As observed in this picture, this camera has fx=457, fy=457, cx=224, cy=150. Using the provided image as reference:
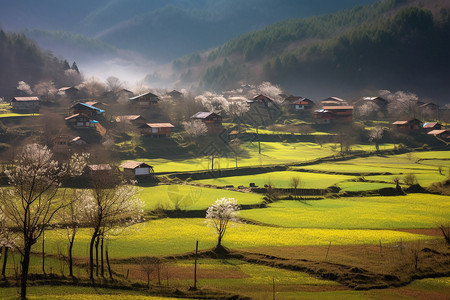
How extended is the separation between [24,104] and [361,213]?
97.7 m

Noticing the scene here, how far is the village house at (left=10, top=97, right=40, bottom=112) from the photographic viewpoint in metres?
121

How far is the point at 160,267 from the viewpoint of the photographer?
38250 millimetres

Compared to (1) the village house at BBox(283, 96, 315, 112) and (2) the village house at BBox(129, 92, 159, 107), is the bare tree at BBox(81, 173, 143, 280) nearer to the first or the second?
(2) the village house at BBox(129, 92, 159, 107)

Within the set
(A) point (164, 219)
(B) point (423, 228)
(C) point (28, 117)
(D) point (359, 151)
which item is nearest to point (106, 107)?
(C) point (28, 117)

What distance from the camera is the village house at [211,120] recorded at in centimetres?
12144

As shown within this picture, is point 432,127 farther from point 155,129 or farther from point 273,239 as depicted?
point 273,239

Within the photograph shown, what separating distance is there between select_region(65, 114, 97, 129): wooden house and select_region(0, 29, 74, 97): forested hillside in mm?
71655

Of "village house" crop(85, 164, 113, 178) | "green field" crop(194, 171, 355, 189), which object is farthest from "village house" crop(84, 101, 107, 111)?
"green field" crop(194, 171, 355, 189)

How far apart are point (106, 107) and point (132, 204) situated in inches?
3374

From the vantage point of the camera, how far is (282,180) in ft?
267

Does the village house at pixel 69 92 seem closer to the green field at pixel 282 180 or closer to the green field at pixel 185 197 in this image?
the green field at pixel 282 180

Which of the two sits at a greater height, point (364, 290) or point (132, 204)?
point (132, 204)

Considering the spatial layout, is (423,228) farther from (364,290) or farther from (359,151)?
(359,151)

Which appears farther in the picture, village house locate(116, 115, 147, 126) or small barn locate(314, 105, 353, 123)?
small barn locate(314, 105, 353, 123)
